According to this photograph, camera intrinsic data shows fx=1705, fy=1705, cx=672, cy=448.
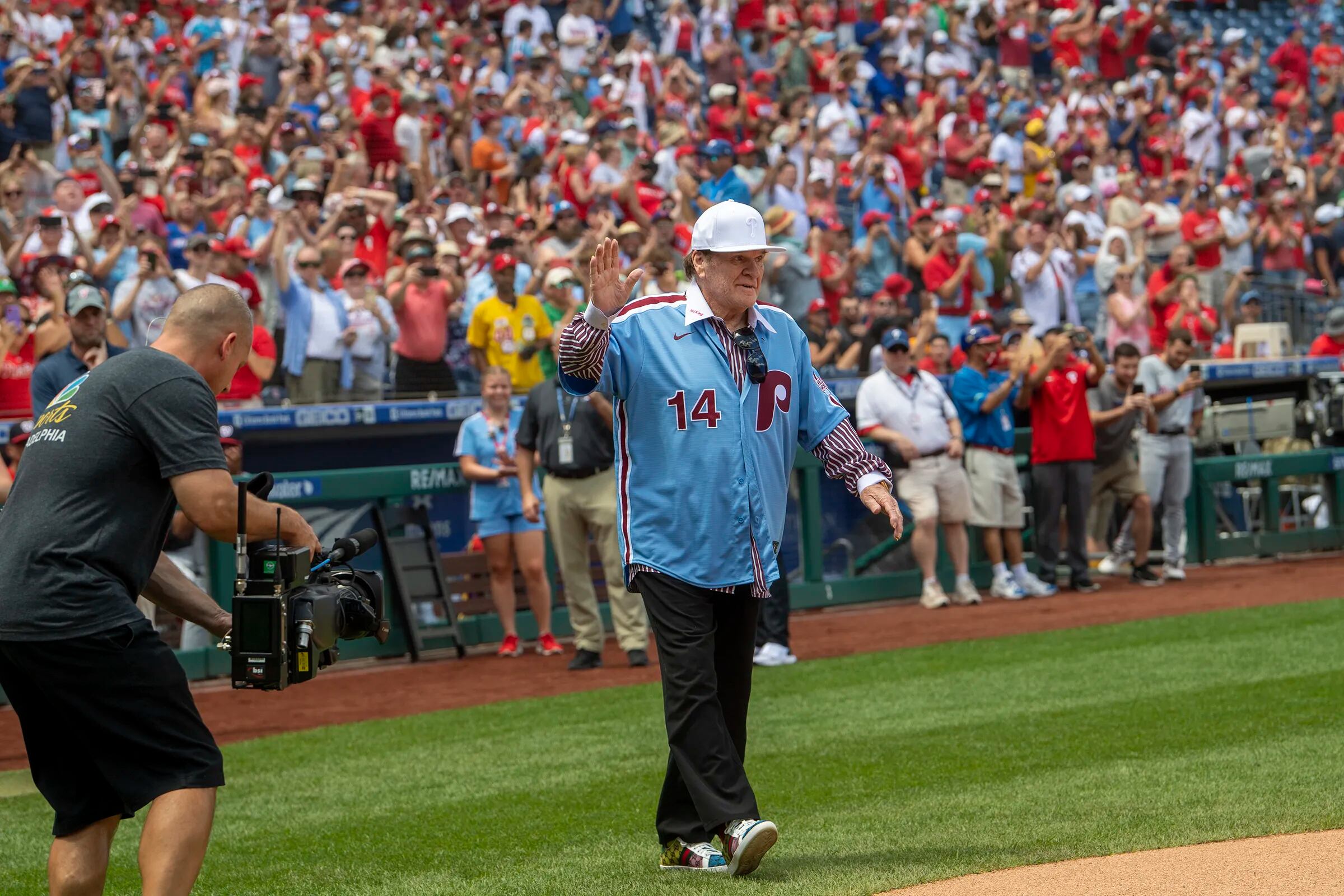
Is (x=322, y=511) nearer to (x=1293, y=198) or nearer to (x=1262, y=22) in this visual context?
(x=1293, y=198)

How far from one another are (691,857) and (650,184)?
44.1ft

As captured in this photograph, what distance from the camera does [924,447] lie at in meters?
13.8

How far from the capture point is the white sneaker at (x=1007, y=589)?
14344 millimetres

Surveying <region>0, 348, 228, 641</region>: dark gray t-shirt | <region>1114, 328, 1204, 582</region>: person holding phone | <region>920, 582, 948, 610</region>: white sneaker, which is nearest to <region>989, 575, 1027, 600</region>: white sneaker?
<region>920, 582, 948, 610</region>: white sneaker

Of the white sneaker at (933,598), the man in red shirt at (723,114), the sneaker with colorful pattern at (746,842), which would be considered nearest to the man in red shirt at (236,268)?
the white sneaker at (933,598)

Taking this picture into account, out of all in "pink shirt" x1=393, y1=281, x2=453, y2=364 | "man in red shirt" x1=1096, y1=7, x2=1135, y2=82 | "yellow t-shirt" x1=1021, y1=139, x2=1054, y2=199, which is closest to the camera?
"pink shirt" x1=393, y1=281, x2=453, y2=364

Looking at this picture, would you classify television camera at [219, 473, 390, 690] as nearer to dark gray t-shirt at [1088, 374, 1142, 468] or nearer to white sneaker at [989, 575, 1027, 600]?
white sneaker at [989, 575, 1027, 600]

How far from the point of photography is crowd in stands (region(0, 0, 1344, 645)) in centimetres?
1412

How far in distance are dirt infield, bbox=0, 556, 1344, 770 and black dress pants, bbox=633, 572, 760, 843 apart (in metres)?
4.44

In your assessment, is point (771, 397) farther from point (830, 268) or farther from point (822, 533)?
point (830, 268)

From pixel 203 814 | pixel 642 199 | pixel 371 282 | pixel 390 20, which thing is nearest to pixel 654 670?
pixel 371 282

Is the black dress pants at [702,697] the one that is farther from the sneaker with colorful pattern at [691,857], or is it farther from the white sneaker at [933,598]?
the white sneaker at [933,598]

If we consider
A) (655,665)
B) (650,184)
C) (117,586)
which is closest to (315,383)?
(655,665)

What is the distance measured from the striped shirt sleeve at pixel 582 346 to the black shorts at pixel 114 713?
5.39 feet
